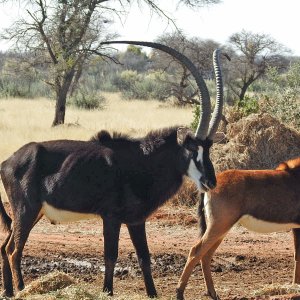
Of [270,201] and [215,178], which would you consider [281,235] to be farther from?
[215,178]

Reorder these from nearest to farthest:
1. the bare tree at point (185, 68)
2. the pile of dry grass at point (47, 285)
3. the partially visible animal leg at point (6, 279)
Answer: the pile of dry grass at point (47, 285)
the partially visible animal leg at point (6, 279)
the bare tree at point (185, 68)

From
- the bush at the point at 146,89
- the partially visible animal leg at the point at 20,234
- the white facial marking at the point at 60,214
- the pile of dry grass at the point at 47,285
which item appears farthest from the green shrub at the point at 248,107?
the bush at the point at 146,89

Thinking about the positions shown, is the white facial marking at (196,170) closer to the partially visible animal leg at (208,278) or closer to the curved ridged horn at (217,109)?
the curved ridged horn at (217,109)

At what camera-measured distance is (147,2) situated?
2561 cm

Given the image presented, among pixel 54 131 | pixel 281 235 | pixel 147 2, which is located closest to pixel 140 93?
pixel 147 2

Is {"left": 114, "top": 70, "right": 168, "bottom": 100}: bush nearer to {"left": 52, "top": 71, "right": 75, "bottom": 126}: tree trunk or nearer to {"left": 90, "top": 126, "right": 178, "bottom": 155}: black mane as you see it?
{"left": 52, "top": 71, "right": 75, "bottom": 126}: tree trunk

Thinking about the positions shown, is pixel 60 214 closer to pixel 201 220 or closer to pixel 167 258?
pixel 201 220

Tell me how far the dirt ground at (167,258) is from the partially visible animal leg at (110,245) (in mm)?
595

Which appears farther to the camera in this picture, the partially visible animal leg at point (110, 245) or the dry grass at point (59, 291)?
the partially visible animal leg at point (110, 245)

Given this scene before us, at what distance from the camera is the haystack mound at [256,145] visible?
45.0 ft

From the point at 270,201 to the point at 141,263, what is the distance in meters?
1.51

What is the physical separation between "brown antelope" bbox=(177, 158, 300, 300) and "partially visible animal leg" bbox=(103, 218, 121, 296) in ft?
2.33

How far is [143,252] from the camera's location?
8.07 metres

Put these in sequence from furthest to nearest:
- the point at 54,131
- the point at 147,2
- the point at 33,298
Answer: the point at 147,2, the point at 54,131, the point at 33,298
